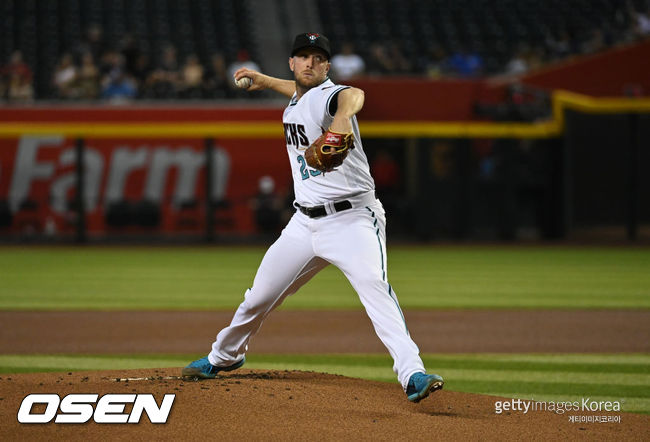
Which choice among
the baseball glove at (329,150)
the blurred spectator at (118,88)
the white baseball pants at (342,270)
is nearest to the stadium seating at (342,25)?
the blurred spectator at (118,88)

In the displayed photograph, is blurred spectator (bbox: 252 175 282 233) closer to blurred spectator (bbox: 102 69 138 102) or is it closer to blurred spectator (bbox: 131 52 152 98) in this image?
blurred spectator (bbox: 131 52 152 98)

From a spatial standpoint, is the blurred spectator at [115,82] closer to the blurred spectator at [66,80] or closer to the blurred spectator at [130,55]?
the blurred spectator at [130,55]

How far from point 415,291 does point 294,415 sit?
689 centimetres

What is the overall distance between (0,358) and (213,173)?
499 inches

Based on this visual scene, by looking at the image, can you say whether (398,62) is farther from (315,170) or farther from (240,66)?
(315,170)

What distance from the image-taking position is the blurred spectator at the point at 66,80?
18953mm

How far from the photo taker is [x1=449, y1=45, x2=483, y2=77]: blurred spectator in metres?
20.7

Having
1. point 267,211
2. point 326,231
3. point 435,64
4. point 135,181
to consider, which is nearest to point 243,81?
point 326,231

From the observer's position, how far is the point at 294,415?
425cm

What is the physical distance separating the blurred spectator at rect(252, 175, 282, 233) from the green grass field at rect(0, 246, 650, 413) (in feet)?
4.36

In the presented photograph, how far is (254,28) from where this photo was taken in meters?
22.5

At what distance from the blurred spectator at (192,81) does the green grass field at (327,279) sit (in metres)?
3.60

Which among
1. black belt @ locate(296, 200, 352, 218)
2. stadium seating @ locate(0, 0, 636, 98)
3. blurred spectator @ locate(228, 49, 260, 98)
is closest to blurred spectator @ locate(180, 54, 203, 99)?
blurred spectator @ locate(228, 49, 260, 98)

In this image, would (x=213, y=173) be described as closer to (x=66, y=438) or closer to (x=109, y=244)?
(x=109, y=244)
